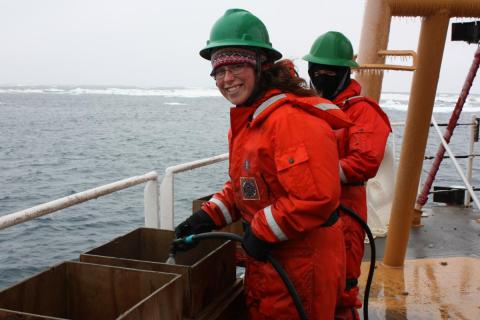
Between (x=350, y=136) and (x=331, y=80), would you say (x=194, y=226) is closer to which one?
(x=350, y=136)

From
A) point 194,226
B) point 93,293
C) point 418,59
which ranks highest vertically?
point 418,59

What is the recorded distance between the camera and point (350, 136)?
3.10 m

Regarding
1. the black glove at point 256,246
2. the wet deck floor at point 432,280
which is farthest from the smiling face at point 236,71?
the wet deck floor at point 432,280

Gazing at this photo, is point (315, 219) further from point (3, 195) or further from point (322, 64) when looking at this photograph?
point (3, 195)

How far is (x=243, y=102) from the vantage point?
7.27 ft

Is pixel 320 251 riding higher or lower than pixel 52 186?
higher

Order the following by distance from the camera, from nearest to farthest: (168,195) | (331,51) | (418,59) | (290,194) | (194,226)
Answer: (290,194) < (194,226) < (331,51) < (168,195) < (418,59)

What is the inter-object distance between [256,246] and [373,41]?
8.67 feet

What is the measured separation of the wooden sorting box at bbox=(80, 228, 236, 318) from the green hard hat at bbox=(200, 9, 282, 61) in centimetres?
100

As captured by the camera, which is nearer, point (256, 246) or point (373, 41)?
point (256, 246)

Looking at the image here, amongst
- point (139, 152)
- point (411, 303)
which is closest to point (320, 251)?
point (411, 303)

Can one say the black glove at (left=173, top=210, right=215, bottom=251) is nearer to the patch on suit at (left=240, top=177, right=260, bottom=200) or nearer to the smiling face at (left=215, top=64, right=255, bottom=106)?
the patch on suit at (left=240, top=177, right=260, bottom=200)

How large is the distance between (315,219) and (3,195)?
17642mm

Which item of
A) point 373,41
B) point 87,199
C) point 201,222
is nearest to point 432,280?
point 373,41
